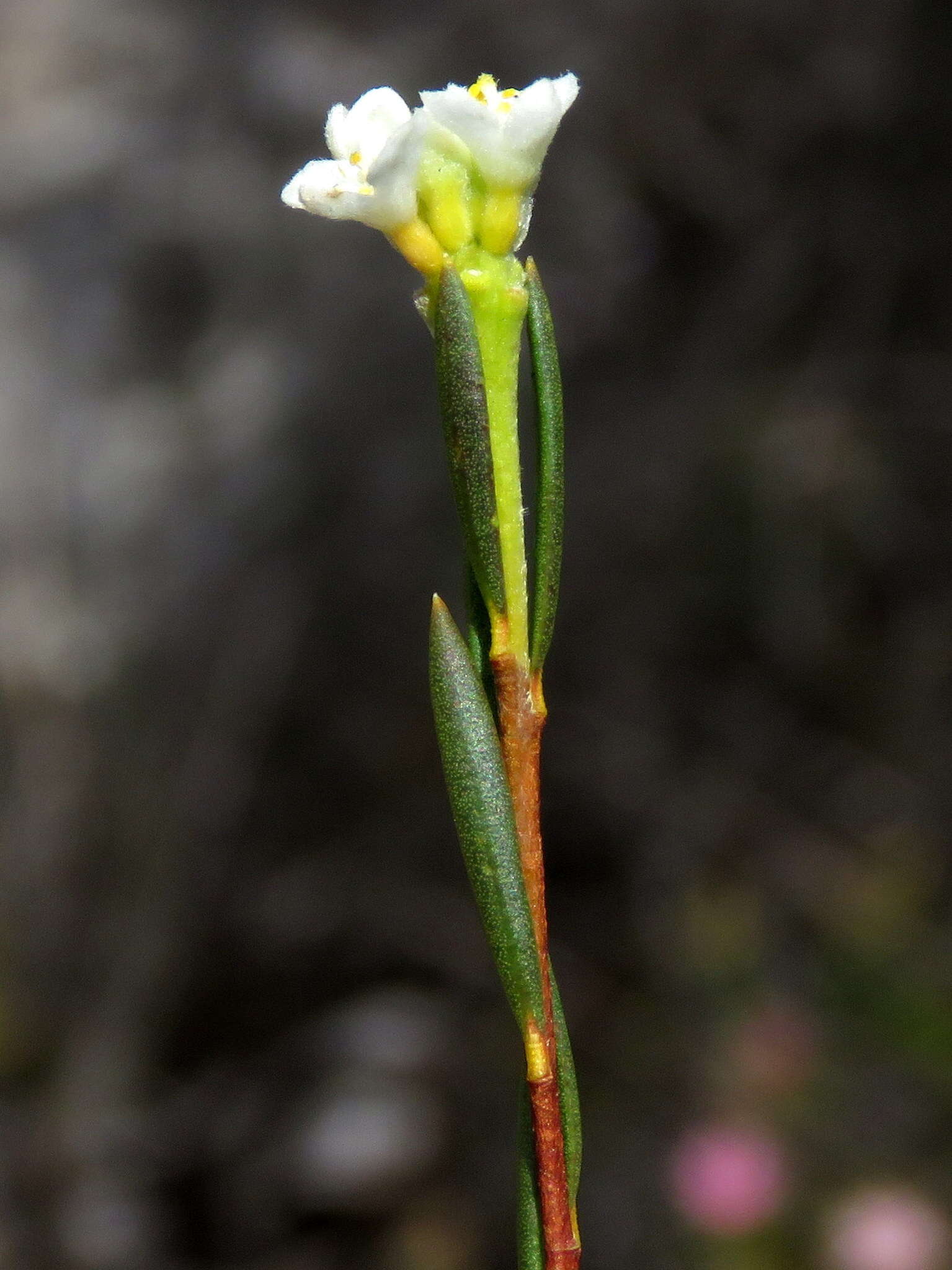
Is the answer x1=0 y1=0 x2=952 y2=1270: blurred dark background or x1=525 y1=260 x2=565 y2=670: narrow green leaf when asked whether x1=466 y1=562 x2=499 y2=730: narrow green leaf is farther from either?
x1=0 y1=0 x2=952 y2=1270: blurred dark background

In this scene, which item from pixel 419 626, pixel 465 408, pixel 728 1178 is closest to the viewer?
pixel 465 408

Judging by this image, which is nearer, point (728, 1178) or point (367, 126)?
point (367, 126)

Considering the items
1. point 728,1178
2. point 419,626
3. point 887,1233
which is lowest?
point 887,1233

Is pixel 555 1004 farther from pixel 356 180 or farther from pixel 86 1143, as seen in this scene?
pixel 86 1143

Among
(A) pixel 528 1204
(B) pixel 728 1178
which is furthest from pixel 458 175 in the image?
(B) pixel 728 1178

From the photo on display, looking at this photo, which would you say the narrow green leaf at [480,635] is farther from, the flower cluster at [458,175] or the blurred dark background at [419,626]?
the blurred dark background at [419,626]

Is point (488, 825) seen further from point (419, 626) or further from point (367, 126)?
point (419, 626)

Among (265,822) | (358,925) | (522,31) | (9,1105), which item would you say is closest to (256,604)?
(265,822)
